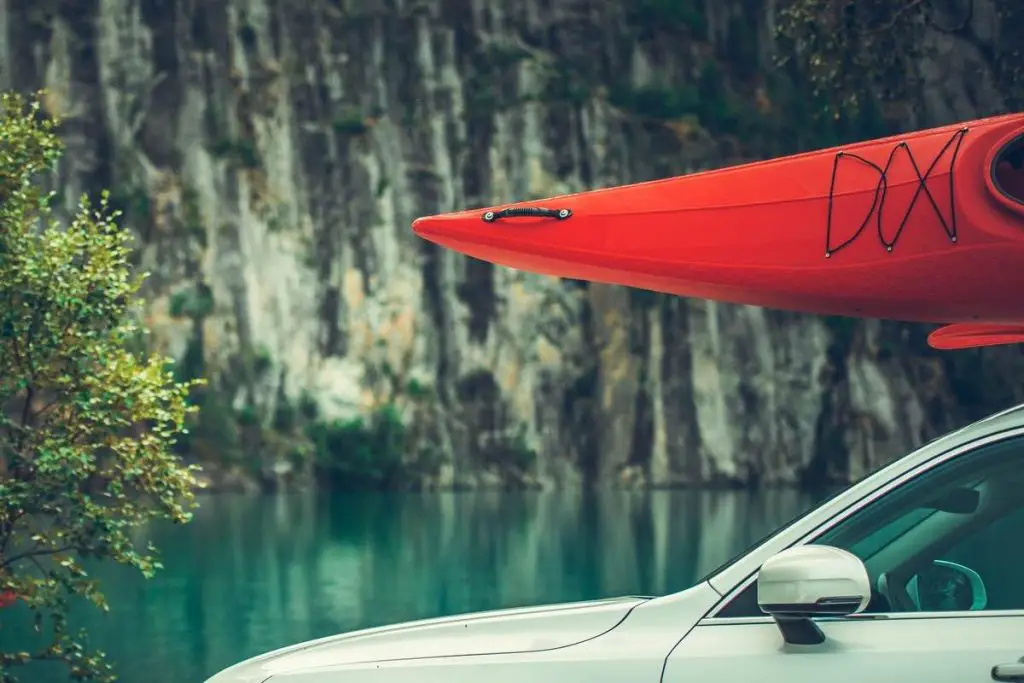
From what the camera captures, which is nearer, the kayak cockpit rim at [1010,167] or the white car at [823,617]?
the white car at [823,617]

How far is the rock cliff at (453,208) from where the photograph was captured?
90.7 feet

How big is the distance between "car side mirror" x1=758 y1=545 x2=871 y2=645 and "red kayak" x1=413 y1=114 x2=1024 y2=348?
5.52 ft

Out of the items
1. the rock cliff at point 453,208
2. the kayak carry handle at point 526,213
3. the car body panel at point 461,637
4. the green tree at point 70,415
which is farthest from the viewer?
the rock cliff at point 453,208

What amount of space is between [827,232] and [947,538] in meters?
2.09

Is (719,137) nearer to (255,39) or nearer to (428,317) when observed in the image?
(428,317)

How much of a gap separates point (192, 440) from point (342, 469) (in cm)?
301

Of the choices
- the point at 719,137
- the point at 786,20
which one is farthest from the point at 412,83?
the point at 786,20

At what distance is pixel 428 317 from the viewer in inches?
1112

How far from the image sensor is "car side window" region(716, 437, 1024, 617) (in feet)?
8.75

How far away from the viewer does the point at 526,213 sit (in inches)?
204

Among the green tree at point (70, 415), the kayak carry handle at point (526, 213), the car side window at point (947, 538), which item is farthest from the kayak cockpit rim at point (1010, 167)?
the green tree at point (70, 415)

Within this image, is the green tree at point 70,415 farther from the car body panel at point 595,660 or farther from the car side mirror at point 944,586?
the car side mirror at point 944,586

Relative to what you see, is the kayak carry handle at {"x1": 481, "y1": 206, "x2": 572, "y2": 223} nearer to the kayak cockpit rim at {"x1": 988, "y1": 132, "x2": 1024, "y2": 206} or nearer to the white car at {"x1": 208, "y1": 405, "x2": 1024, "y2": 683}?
the kayak cockpit rim at {"x1": 988, "y1": 132, "x2": 1024, "y2": 206}

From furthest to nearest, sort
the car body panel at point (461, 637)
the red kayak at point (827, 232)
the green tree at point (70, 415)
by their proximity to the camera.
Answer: the green tree at point (70, 415) < the red kayak at point (827, 232) < the car body panel at point (461, 637)
